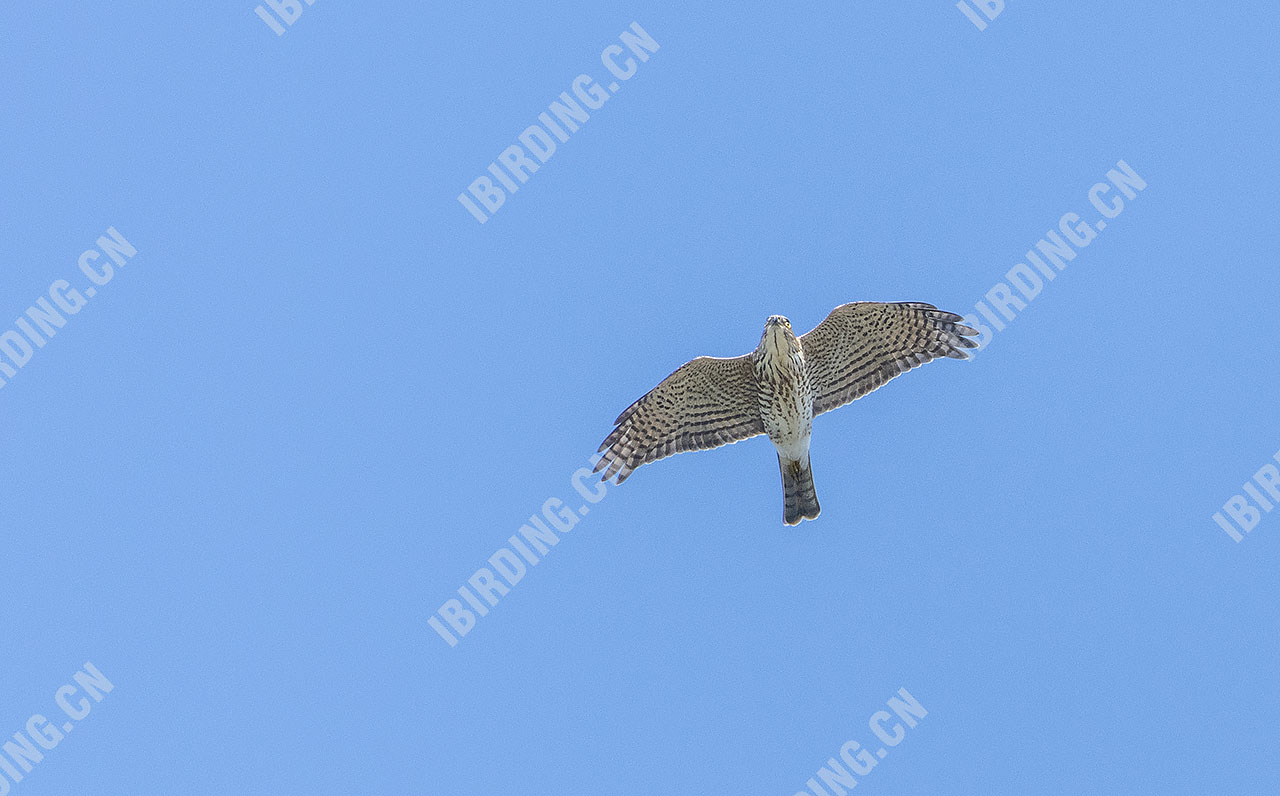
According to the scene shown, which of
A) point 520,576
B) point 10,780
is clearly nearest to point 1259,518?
point 520,576

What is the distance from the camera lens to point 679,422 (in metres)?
19.0

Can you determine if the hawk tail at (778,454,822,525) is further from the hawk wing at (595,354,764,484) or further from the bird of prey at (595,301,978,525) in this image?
the hawk wing at (595,354,764,484)

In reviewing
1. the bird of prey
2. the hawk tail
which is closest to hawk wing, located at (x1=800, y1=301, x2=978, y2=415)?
the bird of prey

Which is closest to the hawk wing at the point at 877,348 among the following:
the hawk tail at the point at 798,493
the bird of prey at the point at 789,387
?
the bird of prey at the point at 789,387

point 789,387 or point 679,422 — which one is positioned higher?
point 789,387

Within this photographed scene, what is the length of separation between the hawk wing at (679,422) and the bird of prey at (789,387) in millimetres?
12

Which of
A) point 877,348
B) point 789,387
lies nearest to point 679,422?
point 789,387

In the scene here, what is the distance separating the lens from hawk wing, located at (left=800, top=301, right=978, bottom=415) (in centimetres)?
1841

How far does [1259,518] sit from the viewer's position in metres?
20.1

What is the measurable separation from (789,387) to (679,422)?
5.15 ft

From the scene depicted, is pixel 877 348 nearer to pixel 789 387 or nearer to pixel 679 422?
pixel 789 387

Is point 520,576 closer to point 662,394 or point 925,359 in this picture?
point 662,394

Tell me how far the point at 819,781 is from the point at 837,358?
523cm

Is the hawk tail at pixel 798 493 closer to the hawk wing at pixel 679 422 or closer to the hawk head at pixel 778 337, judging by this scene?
the hawk wing at pixel 679 422
